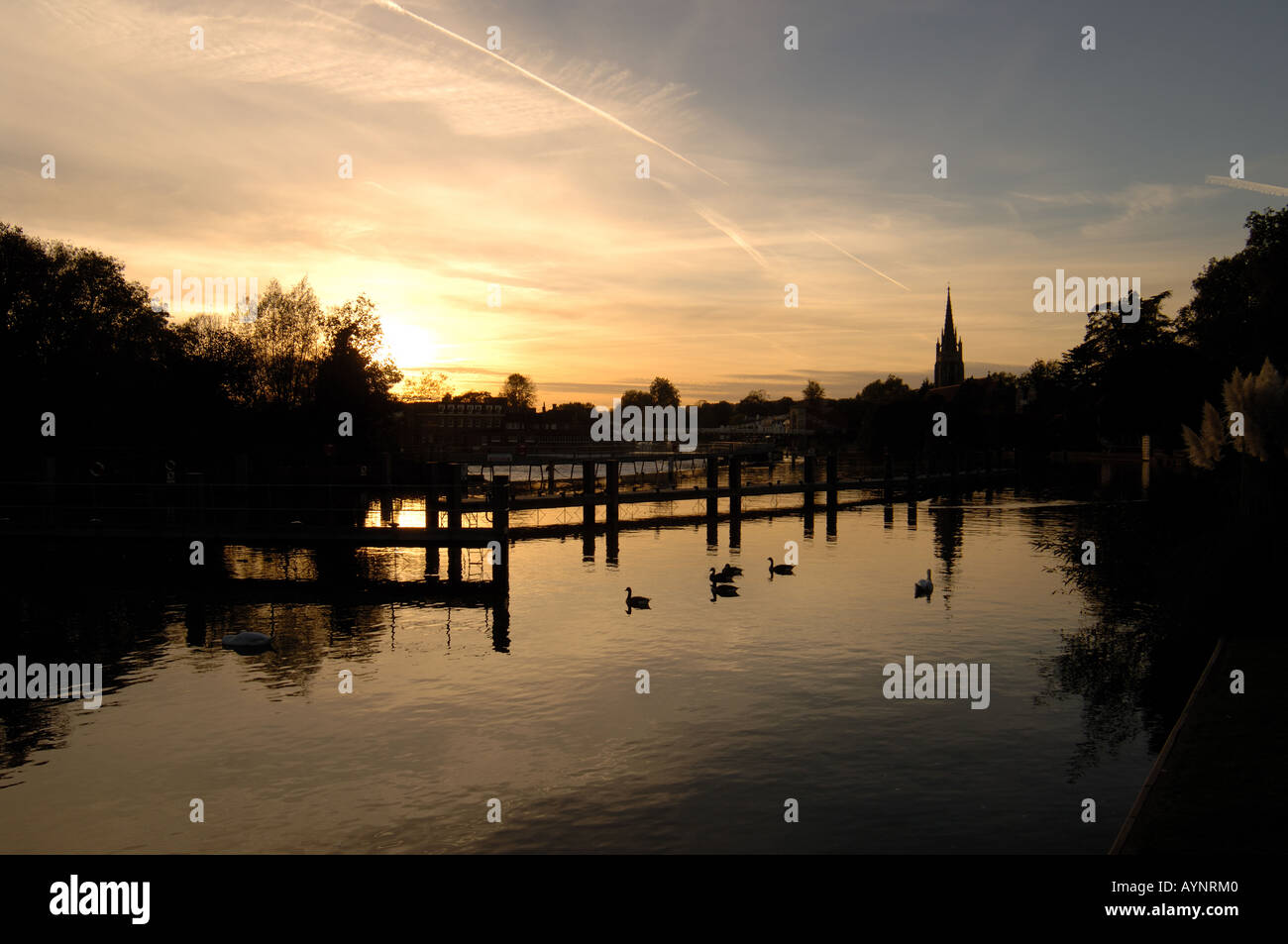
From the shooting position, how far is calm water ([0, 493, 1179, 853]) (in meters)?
10.1

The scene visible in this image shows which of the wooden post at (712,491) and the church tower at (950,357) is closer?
the wooden post at (712,491)

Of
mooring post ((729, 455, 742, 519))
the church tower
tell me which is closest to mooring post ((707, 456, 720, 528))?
mooring post ((729, 455, 742, 519))

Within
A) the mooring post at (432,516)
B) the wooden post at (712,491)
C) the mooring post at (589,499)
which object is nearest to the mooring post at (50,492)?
the mooring post at (432,516)

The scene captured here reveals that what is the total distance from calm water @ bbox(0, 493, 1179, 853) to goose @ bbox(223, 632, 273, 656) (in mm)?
417

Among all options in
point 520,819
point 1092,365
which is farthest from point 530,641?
point 1092,365

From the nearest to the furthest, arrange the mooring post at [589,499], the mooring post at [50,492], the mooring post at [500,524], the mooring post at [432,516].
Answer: the mooring post at [500,524]
the mooring post at [432,516]
the mooring post at [50,492]
the mooring post at [589,499]

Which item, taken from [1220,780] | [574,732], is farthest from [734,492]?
[1220,780]

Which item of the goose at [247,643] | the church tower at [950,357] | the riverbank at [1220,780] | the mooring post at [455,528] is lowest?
the goose at [247,643]

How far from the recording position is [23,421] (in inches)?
1748

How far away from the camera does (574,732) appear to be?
44.2ft

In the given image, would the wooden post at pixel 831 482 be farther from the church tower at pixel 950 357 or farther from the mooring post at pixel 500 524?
the church tower at pixel 950 357

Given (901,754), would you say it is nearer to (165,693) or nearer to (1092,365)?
Result: (165,693)

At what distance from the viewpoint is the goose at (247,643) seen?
1828cm

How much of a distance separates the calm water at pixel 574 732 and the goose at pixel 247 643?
1.37 feet
